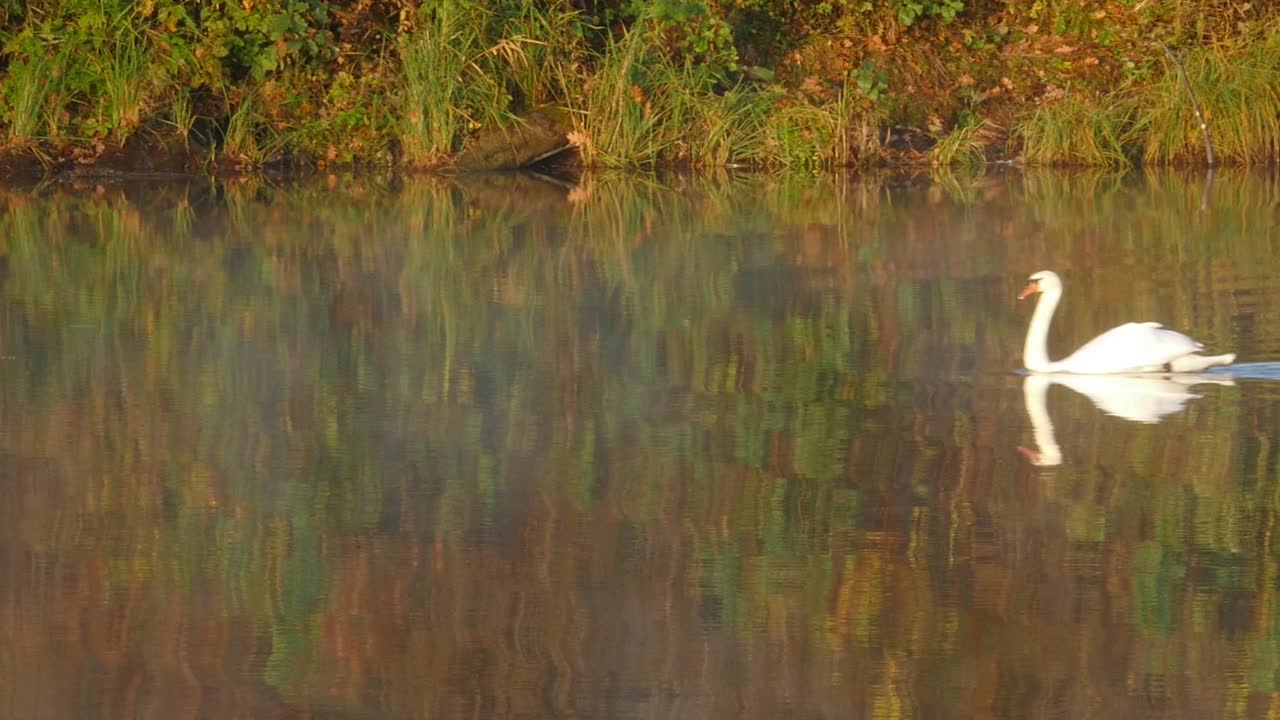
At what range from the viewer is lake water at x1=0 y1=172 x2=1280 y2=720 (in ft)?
15.9

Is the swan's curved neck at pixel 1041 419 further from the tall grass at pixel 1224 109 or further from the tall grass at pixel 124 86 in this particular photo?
the tall grass at pixel 124 86

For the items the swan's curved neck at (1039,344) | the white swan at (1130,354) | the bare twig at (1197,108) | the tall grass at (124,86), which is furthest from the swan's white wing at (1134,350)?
the tall grass at (124,86)

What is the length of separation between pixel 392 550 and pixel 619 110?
48.5 ft

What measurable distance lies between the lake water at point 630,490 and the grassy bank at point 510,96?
23.5 ft

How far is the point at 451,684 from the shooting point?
4777 millimetres

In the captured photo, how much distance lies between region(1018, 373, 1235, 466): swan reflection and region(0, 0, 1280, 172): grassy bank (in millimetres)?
11881

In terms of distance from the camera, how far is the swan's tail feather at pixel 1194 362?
8.56 meters

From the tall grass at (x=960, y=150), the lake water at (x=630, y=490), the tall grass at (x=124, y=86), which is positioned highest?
the tall grass at (x=124, y=86)

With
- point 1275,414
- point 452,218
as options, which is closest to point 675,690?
point 1275,414

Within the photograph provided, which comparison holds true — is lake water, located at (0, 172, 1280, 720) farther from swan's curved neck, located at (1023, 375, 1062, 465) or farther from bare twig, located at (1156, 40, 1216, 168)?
bare twig, located at (1156, 40, 1216, 168)

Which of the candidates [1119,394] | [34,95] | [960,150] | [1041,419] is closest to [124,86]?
[34,95]

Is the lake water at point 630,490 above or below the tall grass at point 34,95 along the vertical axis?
below

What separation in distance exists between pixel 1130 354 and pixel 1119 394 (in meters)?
0.25

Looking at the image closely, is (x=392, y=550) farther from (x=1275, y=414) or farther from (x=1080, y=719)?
(x=1275, y=414)
